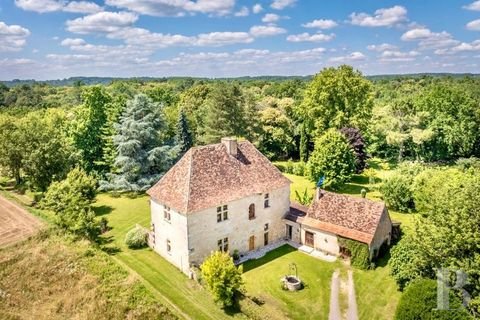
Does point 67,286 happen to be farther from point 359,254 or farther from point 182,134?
point 182,134

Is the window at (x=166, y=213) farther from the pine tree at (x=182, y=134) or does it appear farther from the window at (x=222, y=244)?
the pine tree at (x=182, y=134)

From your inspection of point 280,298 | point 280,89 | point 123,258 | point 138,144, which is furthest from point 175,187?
point 280,89

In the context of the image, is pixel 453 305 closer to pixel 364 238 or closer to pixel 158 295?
pixel 364 238

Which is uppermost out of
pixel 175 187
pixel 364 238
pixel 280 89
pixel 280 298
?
pixel 280 89

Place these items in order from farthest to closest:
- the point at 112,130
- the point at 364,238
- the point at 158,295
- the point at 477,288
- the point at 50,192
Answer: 1. the point at 112,130
2. the point at 50,192
3. the point at 364,238
4. the point at 158,295
5. the point at 477,288

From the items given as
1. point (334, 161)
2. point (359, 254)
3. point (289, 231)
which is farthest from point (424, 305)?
point (334, 161)

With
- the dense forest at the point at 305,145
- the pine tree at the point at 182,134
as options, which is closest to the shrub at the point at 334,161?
the dense forest at the point at 305,145
